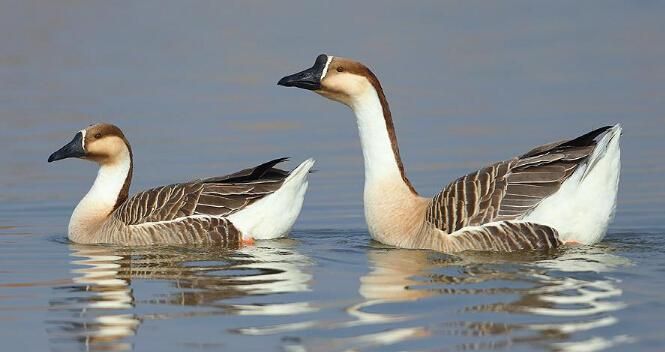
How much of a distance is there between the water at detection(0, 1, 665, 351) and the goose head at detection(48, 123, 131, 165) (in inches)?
31.2

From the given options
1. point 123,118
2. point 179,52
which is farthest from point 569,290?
point 179,52

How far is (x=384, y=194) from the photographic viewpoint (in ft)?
41.3

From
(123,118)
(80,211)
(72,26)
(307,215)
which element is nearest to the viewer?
(80,211)

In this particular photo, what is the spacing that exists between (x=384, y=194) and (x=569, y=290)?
119 inches

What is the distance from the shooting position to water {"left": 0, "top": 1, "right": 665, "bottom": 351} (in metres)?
9.20

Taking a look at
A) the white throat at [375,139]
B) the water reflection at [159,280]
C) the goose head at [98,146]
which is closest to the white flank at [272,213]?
the water reflection at [159,280]

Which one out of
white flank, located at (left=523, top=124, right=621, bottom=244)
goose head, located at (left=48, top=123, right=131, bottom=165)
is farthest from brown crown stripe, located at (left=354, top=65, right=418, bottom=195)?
goose head, located at (left=48, top=123, right=131, bottom=165)

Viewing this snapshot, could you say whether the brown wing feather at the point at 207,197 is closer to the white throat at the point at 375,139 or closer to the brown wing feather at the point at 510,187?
the white throat at the point at 375,139

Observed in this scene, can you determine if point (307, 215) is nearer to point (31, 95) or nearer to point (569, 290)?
point (569, 290)

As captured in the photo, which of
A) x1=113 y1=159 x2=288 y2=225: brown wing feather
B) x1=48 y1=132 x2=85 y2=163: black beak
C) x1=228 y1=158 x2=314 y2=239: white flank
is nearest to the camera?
x1=228 y1=158 x2=314 y2=239: white flank

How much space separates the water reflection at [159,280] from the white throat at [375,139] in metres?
1.03

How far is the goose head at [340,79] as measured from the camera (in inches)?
495

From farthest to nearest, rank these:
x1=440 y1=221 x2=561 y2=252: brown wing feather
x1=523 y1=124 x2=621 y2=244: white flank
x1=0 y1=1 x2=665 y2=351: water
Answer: x1=440 y1=221 x2=561 y2=252: brown wing feather < x1=523 y1=124 x2=621 y2=244: white flank < x1=0 y1=1 x2=665 y2=351: water

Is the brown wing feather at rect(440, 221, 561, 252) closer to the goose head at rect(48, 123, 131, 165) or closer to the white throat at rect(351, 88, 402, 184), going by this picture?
the white throat at rect(351, 88, 402, 184)
